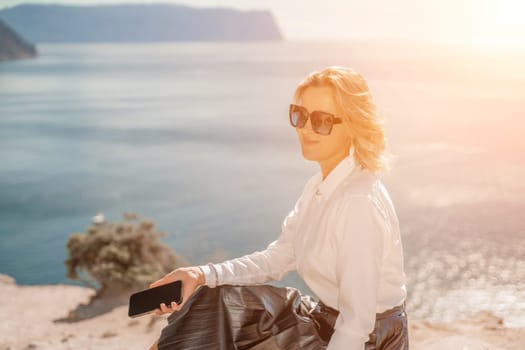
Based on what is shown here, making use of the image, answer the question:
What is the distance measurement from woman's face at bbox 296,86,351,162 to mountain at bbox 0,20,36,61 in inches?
3577

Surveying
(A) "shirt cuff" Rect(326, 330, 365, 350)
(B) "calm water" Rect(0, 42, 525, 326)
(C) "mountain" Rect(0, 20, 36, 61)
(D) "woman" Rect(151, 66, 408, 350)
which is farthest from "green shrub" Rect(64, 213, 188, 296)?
(C) "mountain" Rect(0, 20, 36, 61)

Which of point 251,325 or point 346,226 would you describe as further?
point 251,325

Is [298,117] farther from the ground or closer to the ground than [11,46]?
farther from the ground

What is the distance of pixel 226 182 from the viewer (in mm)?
23281

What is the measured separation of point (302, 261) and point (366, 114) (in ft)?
1.75

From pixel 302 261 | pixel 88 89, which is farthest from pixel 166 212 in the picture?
pixel 88 89

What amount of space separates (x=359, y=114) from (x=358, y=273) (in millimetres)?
536

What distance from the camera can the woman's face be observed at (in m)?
2.10

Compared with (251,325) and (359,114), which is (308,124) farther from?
(251,325)

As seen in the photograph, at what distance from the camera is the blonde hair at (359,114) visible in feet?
6.75

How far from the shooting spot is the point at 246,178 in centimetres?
2355

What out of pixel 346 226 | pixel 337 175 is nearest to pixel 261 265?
pixel 337 175

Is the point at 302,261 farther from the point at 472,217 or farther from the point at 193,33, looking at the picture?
the point at 193,33

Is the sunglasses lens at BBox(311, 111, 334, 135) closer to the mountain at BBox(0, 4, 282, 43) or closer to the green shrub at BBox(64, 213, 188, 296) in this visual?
the green shrub at BBox(64, 213, 188, 296)
